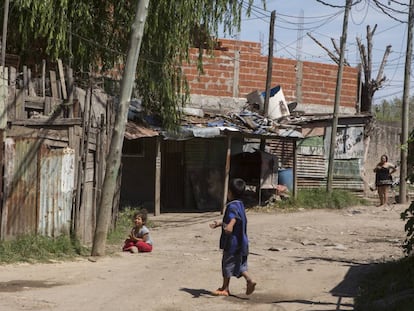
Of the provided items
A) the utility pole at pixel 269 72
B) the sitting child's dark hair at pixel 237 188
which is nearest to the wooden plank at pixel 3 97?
the sitting child's dark hair at pixel 237 188

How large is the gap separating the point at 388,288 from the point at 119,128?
5079 mm

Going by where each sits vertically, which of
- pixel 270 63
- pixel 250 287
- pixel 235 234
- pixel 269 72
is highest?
pixel 270 63

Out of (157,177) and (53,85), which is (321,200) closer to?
(157,177)

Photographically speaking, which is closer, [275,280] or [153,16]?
[275,280]

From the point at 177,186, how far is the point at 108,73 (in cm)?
454

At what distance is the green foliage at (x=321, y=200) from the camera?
848 inches

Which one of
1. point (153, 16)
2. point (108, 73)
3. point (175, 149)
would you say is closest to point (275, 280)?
point (153, 16)

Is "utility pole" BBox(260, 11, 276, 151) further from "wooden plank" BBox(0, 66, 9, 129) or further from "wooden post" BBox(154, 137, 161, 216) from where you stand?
"wooden plank" BBox(0, 66, 9, 129)

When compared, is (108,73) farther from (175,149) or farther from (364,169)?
(364,169)

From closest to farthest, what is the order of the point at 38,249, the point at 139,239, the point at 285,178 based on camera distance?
the point at 38,249, the point at 139,239, the point at 285,178

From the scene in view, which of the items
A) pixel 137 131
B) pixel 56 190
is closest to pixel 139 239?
pixel 56 190

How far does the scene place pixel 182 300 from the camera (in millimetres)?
8227

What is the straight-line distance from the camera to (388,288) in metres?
8.38

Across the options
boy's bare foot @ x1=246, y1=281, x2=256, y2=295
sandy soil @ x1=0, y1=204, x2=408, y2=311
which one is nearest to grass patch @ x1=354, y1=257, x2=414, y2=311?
sandy soil @ x1=0, y1=204, x2=408, y2=311
